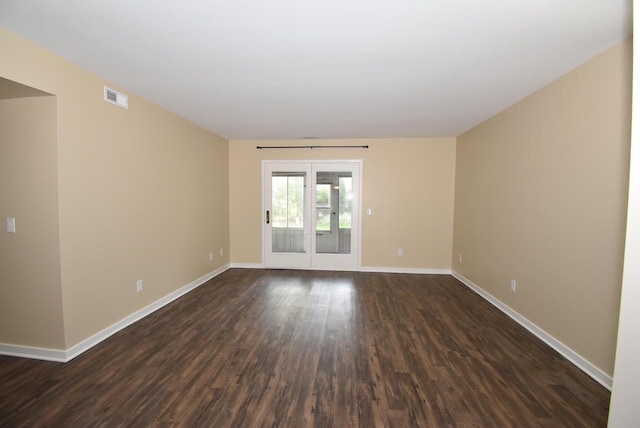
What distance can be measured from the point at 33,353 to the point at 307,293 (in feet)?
8.97

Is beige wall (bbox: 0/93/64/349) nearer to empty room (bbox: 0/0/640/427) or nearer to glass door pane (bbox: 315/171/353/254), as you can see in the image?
empty room (bbox: 0/0/640/427)

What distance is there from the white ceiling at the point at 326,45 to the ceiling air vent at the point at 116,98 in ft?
0.48

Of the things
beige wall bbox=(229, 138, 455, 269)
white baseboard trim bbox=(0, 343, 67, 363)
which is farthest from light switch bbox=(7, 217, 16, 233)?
beige wall bbox=(229, 138, 455, 269)

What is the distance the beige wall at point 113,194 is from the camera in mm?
2096

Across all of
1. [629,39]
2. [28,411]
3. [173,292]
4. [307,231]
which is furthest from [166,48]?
[307,231]

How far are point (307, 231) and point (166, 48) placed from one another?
11.9ft

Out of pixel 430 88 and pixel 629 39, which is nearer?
pixel 629 39

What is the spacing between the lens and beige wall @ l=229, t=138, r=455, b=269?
15.6ft

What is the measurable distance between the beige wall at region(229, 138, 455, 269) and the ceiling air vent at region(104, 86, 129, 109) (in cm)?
241

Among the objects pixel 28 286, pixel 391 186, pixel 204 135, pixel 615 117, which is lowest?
pixel 28 286

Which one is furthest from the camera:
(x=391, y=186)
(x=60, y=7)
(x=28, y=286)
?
(x=391, y=186)

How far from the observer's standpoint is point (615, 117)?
1.88 meters

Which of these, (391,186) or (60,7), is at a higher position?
(60,7)

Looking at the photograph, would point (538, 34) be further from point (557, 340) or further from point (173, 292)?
point (173, 292)
